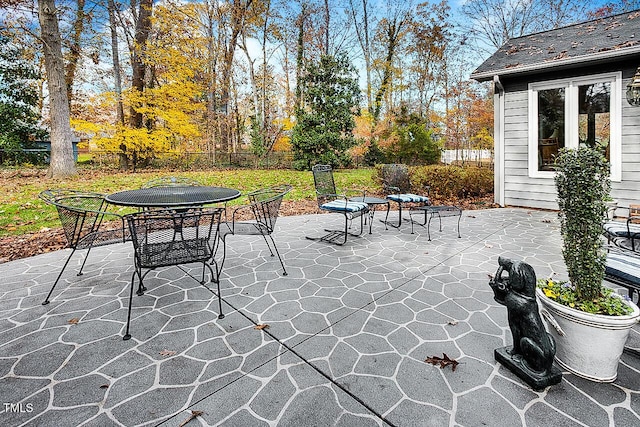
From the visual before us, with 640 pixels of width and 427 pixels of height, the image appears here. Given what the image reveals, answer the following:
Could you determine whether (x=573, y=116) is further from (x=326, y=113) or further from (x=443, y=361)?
(x=326, y=113)

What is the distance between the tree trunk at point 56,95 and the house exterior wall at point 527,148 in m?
10.6

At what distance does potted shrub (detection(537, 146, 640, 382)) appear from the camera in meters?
1.59

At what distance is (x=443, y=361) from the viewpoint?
6.06 ft

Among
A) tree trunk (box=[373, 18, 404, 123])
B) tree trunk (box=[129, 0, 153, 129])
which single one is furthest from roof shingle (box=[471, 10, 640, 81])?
tree trunk (box=[129, 0, 153, 129])

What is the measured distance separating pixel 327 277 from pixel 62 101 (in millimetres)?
9787

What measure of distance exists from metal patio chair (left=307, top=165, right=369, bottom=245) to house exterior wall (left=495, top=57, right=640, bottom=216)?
12.1 ft

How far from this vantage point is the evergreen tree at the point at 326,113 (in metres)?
12.6

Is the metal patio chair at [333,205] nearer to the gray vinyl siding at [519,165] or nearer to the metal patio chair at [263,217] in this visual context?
the metal patio chair at [263,217]

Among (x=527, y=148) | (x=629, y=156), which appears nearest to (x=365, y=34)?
(x=527, y=148)

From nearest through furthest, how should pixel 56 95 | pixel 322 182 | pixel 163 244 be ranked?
pixel 163 244, pixel 322 182, pixel 56 95

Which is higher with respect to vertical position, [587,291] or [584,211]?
[584,211]

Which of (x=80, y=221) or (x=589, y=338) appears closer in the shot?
(x=589, y=338)

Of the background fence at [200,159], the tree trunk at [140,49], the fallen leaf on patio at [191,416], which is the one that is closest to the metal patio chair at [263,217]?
the fallen leaf on patio at [191,416]

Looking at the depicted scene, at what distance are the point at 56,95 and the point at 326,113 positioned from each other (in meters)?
8.29
